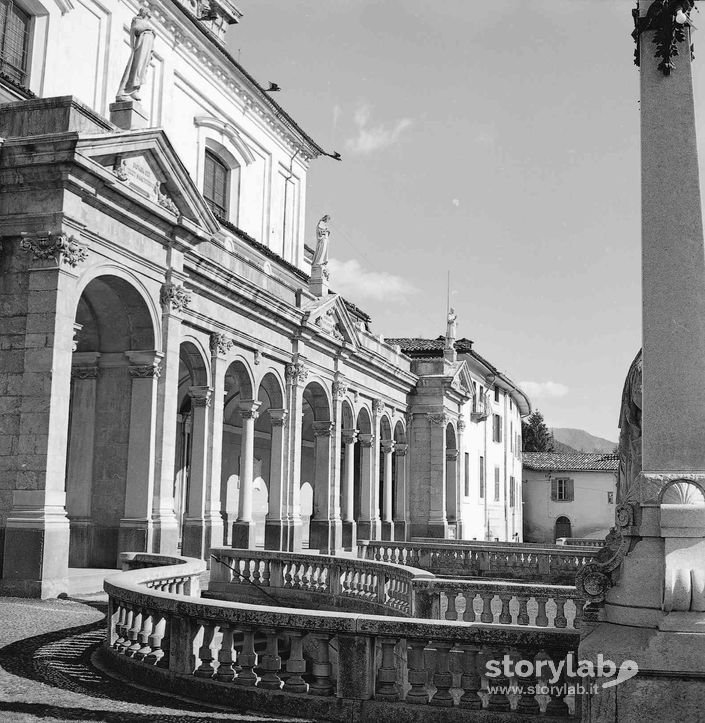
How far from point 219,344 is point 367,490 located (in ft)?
46.5

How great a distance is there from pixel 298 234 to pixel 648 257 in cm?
3067

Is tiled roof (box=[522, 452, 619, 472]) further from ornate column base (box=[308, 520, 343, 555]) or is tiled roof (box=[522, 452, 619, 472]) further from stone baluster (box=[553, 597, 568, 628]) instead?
stone baluster (box=[553, 597, 568, 628])

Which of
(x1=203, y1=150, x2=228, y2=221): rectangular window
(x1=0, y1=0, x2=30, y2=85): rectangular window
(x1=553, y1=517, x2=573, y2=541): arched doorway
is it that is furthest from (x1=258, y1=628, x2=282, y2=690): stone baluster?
(x1=553, y1=517, x2=573, y2=541): arched doorway

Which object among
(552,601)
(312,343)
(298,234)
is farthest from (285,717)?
(298,234)

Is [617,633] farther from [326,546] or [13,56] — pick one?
[326,546]

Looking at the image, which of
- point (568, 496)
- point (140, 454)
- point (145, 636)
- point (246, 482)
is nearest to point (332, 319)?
point (246, 482)

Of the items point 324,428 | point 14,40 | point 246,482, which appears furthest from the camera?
point 324,428

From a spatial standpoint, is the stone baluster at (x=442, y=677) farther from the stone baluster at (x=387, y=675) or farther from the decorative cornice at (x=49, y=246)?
the decorative cornice at (x=49, y=246)

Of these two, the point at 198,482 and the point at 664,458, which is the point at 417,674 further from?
the point at 198,482

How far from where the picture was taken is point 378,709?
622cm

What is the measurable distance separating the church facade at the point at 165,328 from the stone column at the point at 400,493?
0.10 m

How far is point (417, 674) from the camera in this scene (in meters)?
6.25

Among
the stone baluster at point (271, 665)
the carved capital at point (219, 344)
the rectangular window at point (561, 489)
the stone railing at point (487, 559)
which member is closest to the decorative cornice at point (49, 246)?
the carved capital at point (219, 344)

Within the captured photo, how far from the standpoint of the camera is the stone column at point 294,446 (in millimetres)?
26453
